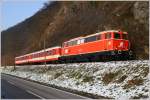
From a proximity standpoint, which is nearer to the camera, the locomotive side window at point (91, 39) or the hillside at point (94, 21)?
the locomotive side window at point (91, 39)

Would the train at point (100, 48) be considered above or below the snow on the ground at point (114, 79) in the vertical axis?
above

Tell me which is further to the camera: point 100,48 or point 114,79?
point 100,48

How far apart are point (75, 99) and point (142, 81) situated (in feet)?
14.1

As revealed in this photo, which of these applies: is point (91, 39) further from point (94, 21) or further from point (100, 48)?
point (94, 21)

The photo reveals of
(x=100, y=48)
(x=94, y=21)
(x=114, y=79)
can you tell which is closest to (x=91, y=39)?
(x=100, y=48)

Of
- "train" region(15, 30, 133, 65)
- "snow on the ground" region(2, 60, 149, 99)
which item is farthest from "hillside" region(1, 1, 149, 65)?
"snow on the ground" region(2, 60, 149, 99)

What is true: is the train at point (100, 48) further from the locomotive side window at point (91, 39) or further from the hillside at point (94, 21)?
the hillside at point (94, 21)

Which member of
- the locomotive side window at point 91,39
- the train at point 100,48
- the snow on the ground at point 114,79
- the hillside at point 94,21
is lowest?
the snow on the ground at point 114,79

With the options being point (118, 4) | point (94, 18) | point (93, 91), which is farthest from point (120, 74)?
point (94, 18)

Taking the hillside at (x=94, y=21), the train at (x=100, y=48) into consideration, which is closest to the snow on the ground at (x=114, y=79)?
the train at (x=100, y=48)

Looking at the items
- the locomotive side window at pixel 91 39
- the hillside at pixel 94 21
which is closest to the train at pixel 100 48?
the locomotive side window at pixel 91 39

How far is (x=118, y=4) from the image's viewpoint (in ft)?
193

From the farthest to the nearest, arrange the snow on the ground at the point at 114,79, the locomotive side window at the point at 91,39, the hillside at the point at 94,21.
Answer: the hillside at the point at 94,21 → the locomotive side window at the point at 91,39 → the snow on the ground at the point at 114,79

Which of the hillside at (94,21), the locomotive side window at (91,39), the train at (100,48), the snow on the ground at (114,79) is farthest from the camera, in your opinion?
the hillside at (94,21)
